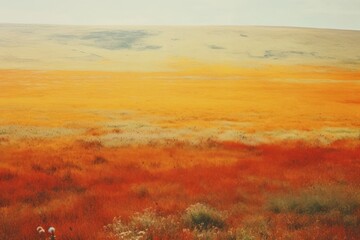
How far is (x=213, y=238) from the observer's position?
6.61 meters

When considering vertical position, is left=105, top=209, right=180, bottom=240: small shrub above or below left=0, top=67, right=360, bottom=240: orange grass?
above

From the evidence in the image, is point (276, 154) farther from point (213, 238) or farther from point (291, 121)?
point (291, 121)

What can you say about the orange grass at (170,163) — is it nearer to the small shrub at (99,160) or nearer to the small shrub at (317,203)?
the small shrub at (99,160)

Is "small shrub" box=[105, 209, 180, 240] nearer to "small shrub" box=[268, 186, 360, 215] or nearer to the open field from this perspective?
the open field

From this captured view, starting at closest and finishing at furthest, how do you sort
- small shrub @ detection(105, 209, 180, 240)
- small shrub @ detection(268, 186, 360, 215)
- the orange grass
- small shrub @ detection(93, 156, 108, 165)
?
small shrub @ detection(105, 209, 180, 240) → the orange grass → small shrub @ detection(268, 186, 360, 215) → small shrub @ detection(93, 156, 108, 165)

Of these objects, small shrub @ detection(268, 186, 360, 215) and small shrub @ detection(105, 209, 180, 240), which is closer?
small shrub @ detection(105, 209, 180, 240)

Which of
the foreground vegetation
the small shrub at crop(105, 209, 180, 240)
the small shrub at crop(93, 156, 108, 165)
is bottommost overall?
the small shrub at crop(93, 156, 108, 165)

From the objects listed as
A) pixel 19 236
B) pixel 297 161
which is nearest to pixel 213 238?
pixel 19 236

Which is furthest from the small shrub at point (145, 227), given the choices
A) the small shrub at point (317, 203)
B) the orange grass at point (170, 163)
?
the small shrub at point (317, 203)

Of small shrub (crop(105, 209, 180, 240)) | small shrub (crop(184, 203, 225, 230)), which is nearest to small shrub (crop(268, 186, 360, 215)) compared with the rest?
small shrub (crop(184, 203, 225, 230))

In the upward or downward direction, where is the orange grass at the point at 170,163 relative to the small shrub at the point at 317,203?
downward

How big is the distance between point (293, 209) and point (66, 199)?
520 cm

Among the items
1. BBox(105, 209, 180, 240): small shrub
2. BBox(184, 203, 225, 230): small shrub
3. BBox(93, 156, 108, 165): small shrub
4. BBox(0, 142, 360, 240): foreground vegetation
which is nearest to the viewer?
BBox(105, 209, 180, 240): small shrub

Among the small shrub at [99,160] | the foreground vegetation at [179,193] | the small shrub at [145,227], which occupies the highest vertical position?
the small shrub at [145,227]
